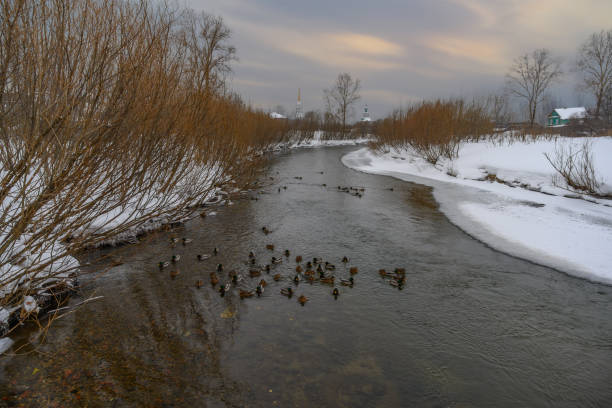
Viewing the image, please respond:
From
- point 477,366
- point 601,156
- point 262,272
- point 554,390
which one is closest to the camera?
point 554,390

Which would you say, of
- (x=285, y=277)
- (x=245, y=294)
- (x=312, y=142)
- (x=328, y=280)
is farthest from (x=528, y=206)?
(x=312, y=142)

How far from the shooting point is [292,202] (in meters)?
11.5

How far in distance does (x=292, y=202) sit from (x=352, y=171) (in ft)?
31.8

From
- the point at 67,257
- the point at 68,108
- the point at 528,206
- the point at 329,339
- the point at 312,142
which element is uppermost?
the point at 312,142

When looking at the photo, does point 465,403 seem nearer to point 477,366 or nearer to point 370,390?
point 477,366

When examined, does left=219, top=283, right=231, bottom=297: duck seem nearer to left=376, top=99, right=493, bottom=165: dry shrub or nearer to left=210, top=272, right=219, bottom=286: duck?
left=210, top=272, right=219, bottom=286: duck

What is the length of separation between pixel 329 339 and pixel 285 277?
6.02ft

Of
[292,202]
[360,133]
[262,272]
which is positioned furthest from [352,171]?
[360,133]

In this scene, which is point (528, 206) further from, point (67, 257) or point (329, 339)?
point (67, 257)

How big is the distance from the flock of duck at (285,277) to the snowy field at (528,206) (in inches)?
147

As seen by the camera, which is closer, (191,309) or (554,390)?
(554,390)

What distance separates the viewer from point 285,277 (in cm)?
588

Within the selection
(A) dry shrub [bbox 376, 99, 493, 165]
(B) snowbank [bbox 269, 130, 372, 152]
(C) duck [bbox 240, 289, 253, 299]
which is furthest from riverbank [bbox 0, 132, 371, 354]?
(B) snowbank [bbox 269, 130, 372, 152]

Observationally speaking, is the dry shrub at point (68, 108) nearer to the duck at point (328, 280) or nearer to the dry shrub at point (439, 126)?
the duck at point (328, 280)
